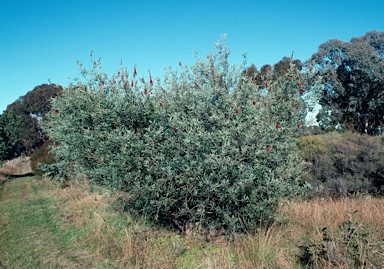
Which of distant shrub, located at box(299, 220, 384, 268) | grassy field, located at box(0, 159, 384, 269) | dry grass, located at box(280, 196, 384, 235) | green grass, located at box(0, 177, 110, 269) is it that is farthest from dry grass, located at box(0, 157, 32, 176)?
distant shrub, located at box(299, 220, 384, 268)

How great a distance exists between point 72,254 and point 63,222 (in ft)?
8.44

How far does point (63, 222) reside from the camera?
7.71 meters

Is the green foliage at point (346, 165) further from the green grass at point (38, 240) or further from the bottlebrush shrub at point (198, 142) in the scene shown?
the green grass at point (38, 240)

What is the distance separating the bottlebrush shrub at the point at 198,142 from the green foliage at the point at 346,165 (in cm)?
413

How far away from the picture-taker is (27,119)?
39375mm

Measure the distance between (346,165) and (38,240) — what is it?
8232 millimetres

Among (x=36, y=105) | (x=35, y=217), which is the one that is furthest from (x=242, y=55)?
(x=36, y=105)

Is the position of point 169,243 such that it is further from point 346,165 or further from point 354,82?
point 354,82

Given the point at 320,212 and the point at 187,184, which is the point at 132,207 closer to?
the point at 187,184

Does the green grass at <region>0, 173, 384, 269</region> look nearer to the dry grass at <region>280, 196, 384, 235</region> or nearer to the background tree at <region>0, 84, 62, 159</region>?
the dry grass at <region>280, 196, 384, 235</region>

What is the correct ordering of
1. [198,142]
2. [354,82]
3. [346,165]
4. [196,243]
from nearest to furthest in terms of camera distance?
[198,142], [196,243], [346,165], [354,82]

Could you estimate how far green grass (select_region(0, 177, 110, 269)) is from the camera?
16.8 feet

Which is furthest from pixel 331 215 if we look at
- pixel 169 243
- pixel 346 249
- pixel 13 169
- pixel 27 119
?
Result: pixel 27 119

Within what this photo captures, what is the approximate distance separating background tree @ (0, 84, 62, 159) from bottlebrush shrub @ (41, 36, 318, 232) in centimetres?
3391
